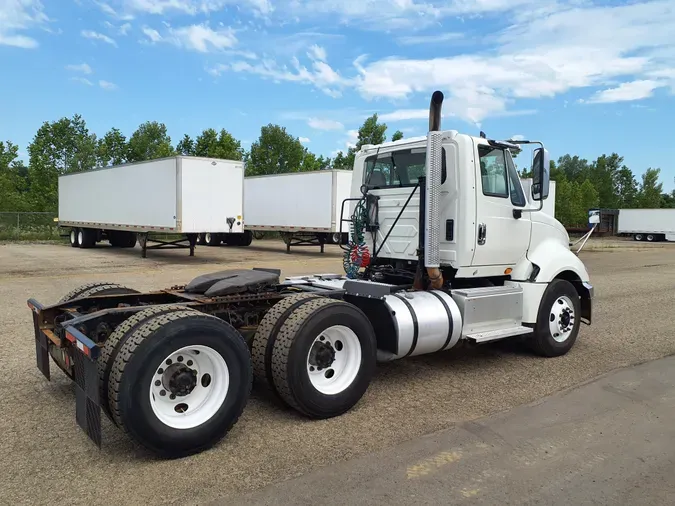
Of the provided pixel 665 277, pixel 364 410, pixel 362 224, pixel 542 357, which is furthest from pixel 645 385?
pixel 665 277

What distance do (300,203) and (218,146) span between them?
76.0ft

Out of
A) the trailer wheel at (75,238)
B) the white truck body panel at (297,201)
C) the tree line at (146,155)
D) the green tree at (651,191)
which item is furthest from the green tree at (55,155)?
the green tree at (651,191)

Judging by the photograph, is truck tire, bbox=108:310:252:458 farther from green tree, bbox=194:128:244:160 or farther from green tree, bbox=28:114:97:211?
green tree, bbox=28:114:97:211

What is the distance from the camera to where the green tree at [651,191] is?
69.1 meters

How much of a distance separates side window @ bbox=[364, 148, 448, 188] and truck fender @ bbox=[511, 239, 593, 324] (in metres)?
1.61

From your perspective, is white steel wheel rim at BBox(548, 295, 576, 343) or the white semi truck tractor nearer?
the white semi truck tractor

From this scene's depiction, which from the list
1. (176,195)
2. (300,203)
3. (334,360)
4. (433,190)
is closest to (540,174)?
(433,190)

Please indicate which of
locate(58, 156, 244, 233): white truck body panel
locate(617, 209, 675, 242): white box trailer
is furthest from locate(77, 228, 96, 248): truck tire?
locate(617, 209, 675, 242): white box trailer

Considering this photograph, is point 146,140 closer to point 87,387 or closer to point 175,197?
point 175,197

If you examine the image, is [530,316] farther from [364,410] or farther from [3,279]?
[3,279]

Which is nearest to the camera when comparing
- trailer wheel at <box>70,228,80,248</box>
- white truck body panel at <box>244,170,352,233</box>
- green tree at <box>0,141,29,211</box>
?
white truck body panel at <box>244,170,352,233</box>

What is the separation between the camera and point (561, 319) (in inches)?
276

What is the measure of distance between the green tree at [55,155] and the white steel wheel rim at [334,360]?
48498 millimetres

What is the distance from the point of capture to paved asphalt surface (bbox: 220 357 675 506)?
11.3 ft
